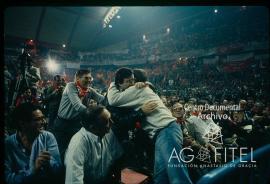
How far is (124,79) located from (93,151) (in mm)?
751

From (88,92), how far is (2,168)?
1.08 metres

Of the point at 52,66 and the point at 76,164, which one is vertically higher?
the point at 52,66

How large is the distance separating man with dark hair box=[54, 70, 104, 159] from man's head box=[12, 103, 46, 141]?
0.59 ft

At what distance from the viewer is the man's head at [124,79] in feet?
8.68

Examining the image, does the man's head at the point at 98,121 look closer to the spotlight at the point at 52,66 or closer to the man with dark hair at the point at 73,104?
the man with dark hair at the point at 73,104

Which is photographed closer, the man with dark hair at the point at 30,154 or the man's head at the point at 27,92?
the man with dark hair at the point at 30,154

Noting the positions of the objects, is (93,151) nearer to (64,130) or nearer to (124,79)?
(64,130)

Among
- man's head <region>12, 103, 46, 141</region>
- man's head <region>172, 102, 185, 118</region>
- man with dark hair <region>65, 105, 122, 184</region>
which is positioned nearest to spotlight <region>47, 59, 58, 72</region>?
man's head <region>12, 103, 46, 141</region>

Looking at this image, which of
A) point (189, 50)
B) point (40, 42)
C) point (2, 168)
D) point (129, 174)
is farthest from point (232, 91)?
point (2, 168)

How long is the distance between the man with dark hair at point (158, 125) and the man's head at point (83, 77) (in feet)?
0.80

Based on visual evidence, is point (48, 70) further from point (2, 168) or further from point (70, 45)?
point (2, 168)

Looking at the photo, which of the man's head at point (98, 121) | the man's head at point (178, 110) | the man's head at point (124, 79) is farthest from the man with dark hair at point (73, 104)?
the man's head at point (178, 110)

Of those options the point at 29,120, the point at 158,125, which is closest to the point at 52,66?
the point at 29,120

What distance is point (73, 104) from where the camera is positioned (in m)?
2.64
